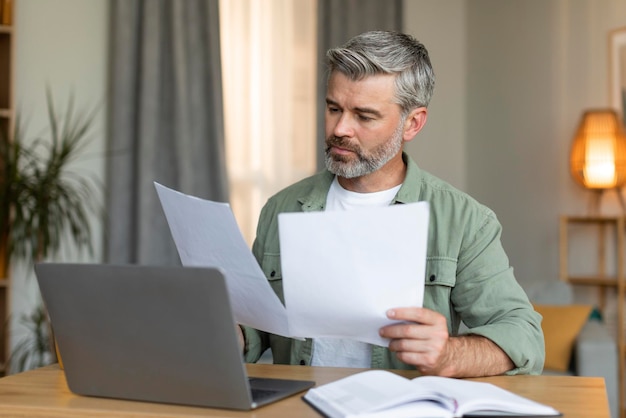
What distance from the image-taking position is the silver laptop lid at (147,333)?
1268 mm

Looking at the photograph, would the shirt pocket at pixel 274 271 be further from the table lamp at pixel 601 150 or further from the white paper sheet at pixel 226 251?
the table lamp at pixel 601 150

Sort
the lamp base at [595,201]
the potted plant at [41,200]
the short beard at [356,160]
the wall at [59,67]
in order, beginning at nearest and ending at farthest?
the short beard at [356,160] → the potted plant at [41,200] → the wall at [59,67] → the lamp base at [595,201]

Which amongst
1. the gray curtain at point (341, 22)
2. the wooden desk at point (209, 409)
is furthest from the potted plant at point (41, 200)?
the wooden desk at point (209, 409)

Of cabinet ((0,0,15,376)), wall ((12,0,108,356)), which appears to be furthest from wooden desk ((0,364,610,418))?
wall ((12,0,108,356))

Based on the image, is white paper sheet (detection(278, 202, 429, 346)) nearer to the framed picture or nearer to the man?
the man

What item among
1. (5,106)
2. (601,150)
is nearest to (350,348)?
(5,106)

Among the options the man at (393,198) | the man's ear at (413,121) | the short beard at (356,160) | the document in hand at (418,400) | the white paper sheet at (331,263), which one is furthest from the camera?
the man's ear at (413,121)

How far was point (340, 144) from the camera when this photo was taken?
1951 mm

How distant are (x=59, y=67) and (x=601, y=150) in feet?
9.30

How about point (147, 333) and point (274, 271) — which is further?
point (274, 271)

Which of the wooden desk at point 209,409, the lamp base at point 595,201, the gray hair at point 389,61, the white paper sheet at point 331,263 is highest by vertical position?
the gray hair at point 389,61

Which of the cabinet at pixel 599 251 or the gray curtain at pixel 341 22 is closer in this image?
the cabinet at pixel 599 251

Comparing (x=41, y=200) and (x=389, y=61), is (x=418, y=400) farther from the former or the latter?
(x=41, y=200)

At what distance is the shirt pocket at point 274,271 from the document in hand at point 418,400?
0.65 m
